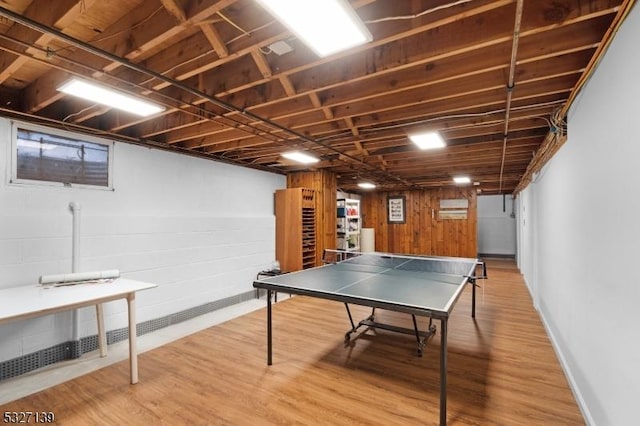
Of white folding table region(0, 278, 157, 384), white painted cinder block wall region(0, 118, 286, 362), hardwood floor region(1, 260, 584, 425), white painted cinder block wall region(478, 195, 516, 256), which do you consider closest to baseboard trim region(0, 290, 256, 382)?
white painted cinder block wall region(0, 118, 286, 362)

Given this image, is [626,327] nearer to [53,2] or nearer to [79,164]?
[53,2]

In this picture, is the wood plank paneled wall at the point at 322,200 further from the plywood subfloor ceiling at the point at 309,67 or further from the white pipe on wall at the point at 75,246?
the white pipe on wall at the point at 75,246

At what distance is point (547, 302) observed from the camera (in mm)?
3926

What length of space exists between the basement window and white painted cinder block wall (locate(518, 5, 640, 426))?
4.64m

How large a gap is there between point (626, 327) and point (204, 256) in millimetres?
4725

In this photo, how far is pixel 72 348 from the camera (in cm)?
324

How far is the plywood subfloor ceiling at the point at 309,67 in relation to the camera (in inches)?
65.9

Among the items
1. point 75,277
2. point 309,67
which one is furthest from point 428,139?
point 75,277

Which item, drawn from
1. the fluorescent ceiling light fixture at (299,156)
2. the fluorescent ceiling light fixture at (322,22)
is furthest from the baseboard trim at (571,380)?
the fluorescent ceiling light fixture at (299,156)

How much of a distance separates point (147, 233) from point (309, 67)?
322 cm

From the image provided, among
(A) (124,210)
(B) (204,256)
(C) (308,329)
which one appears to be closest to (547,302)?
(C) (308,329)

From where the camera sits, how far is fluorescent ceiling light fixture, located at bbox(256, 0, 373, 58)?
134 cm

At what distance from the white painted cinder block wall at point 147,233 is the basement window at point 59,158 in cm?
8

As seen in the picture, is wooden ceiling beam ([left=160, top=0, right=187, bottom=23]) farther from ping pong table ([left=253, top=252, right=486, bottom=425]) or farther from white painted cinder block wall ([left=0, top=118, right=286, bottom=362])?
white painted cinder block wall ([left=0, top=118, right=286, bottom=362])
